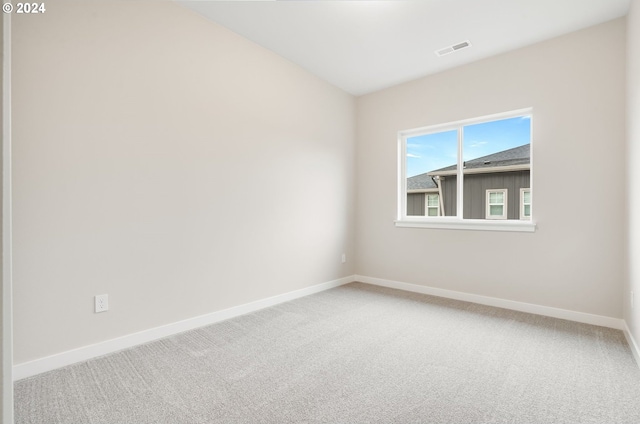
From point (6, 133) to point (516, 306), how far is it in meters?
3.92

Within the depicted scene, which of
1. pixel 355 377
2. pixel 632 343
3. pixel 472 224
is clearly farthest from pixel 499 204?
pixel 355 377

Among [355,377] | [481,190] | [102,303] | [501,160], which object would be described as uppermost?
[501,160]

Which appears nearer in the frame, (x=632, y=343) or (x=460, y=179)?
(x=632, y=343)

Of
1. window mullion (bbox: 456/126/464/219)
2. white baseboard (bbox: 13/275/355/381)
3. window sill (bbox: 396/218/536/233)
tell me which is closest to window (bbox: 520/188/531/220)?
window sill (bbox: 396/218/536/233)

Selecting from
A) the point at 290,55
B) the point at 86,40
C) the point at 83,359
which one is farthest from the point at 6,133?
the point at 290,55

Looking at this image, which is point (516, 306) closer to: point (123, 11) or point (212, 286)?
point (212, 286)

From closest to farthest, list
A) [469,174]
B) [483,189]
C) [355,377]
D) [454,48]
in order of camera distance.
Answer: [355,377] < [454,48] < [483,189] < [469,174]

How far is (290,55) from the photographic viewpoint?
3398 millimetres

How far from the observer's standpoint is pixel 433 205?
3992 mm

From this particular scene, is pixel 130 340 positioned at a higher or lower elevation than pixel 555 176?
lower

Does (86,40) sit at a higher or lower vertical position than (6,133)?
higher

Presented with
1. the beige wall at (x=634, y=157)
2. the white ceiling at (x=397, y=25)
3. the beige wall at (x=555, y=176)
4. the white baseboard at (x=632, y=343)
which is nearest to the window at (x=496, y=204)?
the beige wall at (x=555, y=176)

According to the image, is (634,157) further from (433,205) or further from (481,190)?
(433,205)

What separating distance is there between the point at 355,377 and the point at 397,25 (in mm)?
2863
